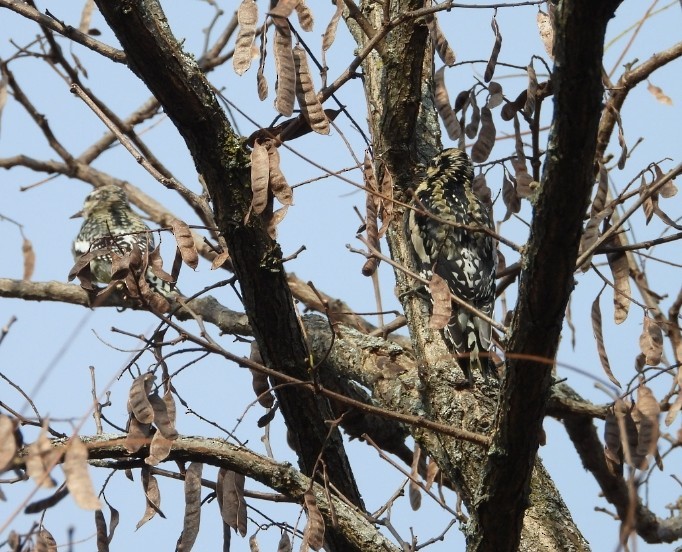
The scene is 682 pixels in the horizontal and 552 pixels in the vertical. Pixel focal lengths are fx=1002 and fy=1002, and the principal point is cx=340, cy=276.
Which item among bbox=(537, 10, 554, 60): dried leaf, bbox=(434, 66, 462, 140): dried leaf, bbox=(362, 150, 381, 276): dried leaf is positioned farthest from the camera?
bbox=(434, 66, 462, 140): dried leaf

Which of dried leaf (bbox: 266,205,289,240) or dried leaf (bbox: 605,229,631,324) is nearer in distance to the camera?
dried leaf (bbox: 266,205,289,240)

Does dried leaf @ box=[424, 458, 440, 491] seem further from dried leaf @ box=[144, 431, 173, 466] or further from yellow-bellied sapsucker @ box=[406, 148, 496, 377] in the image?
dried leaf @ box=[144, 431, 173, 466]

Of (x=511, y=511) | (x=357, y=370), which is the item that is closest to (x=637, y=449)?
(x=511, y=511)

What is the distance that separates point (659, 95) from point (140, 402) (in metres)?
2.92

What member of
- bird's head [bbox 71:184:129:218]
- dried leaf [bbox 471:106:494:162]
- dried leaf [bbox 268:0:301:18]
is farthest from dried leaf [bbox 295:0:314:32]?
bird's head [bbox 71:184:129:218]

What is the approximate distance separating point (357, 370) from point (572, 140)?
3035 mm

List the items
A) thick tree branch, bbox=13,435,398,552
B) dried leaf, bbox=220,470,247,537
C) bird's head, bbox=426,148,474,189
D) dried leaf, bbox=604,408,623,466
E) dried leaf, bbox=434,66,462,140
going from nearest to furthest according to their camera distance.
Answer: dried leaf, bbox=604,408,623,466 → thick tree branch, bbox=13,435,398,552 → dried leaf, bbox=220,470,247,537 → dried leaf, bbox=434,66,462,140 → bird's head, bbox=426,148,474,189

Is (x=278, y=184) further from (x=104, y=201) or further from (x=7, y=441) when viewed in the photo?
(x=104, y=201)

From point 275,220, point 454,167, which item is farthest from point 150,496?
point 454,167

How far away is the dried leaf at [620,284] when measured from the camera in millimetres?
3744

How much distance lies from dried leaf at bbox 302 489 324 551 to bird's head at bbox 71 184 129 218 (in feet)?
24.7

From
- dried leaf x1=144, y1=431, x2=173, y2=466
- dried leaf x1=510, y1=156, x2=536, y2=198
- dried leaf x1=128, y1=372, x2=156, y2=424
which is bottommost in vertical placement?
dried leaf x1=144, y1=431, x2=173, y2=466

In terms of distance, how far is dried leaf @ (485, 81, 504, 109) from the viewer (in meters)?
4.40

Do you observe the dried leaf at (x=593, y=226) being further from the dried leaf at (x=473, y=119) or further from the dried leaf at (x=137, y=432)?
the dried leaf at (x=137, y=432)
